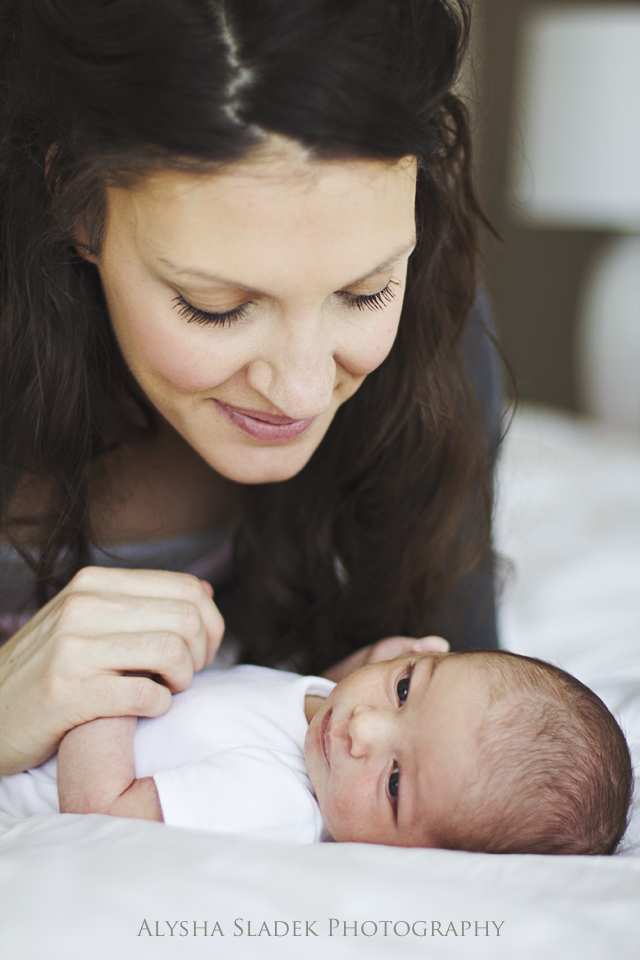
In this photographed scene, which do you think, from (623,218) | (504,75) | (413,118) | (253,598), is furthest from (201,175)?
(504,75)

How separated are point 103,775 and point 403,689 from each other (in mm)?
362

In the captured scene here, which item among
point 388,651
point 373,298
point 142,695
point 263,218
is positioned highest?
point 263,218

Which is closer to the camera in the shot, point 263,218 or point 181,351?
point 263,218

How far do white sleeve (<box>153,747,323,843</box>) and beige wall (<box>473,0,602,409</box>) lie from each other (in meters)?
2.68

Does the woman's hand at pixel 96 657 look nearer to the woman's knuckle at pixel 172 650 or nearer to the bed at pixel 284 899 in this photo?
the woman's knuckle at pixel 172 650

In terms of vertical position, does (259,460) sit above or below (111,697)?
above

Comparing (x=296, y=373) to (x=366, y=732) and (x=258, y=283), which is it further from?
(x=366, y=732)

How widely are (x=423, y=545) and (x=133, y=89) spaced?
0.81 metres

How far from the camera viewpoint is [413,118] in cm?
88

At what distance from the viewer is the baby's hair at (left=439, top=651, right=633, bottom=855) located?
0.90 meters

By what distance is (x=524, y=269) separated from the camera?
362cm

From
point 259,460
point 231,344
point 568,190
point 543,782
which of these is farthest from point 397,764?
point 568,190

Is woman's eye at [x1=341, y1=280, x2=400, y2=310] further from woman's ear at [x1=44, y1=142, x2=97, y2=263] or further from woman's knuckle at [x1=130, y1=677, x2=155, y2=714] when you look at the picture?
woman's knuckle at [x1=130, y1=677, x2=155, y2=714]

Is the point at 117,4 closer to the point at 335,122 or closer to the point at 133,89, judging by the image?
the point at 133,89
